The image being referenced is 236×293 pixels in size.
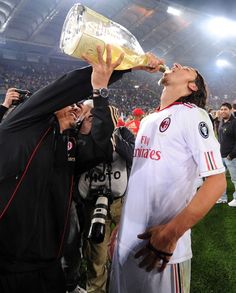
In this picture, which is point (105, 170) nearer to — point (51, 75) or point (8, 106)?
point (8, 106)

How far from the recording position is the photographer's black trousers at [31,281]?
60.5 inches

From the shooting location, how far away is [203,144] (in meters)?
1.39

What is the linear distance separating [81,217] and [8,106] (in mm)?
979

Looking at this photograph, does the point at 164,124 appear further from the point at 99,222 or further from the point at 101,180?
the point at 101,180

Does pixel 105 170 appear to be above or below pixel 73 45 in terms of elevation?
below

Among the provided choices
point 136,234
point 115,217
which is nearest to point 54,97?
point 136,234

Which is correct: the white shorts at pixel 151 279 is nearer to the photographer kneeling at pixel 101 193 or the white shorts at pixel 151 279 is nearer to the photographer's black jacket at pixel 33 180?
the photographer's black jacket at pixel 33 180

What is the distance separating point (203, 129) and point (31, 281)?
3.57 ft

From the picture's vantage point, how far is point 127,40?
5.67 feet

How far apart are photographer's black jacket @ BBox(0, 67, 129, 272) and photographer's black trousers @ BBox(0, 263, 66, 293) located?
0.03 m

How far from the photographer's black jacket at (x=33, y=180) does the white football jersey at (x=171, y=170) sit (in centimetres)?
33

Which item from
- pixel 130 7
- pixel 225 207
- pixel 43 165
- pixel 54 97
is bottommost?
pixel 225 207

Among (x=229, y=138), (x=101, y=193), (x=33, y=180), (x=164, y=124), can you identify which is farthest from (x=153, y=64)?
(x=229, y=138)

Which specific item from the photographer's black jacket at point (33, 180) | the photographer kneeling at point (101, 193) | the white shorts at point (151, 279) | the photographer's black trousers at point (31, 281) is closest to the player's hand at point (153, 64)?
the photographer's black jacket at point (33, 180)
